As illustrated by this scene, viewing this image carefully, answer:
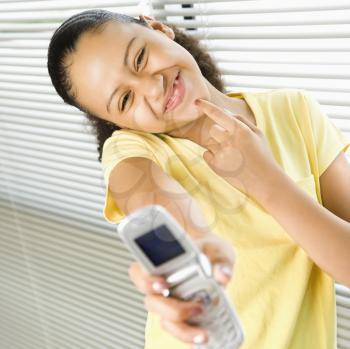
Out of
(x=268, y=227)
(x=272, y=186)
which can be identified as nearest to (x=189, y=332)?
(x=272, y=186)

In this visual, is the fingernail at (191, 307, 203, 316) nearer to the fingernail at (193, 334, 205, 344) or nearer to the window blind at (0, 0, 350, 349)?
the fingernail at (193, 334, 205, 344)

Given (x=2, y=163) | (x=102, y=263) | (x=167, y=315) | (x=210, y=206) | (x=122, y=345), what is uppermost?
(x=167, y=315)

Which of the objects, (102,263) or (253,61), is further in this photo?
(102,263)

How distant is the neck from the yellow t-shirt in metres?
0.01

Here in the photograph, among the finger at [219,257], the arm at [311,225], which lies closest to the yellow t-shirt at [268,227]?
the arm at [311,225]

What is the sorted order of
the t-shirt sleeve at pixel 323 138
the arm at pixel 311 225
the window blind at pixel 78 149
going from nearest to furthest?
1. the arm at pixel 311 225
2. the t-shirt sleeve at pixel 323 138
3. the window blind at pixel 78 149

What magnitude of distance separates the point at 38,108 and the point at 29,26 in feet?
0.72

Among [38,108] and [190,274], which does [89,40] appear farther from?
[38,108]

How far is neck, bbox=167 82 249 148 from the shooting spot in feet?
2.73

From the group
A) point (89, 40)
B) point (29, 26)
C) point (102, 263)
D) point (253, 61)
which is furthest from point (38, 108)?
point (89, 40)

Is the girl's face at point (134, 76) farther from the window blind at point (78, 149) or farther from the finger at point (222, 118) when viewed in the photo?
the window blind at point (78, 149)

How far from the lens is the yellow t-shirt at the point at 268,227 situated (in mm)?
782

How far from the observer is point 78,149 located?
1479mm

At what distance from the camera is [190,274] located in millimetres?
426
